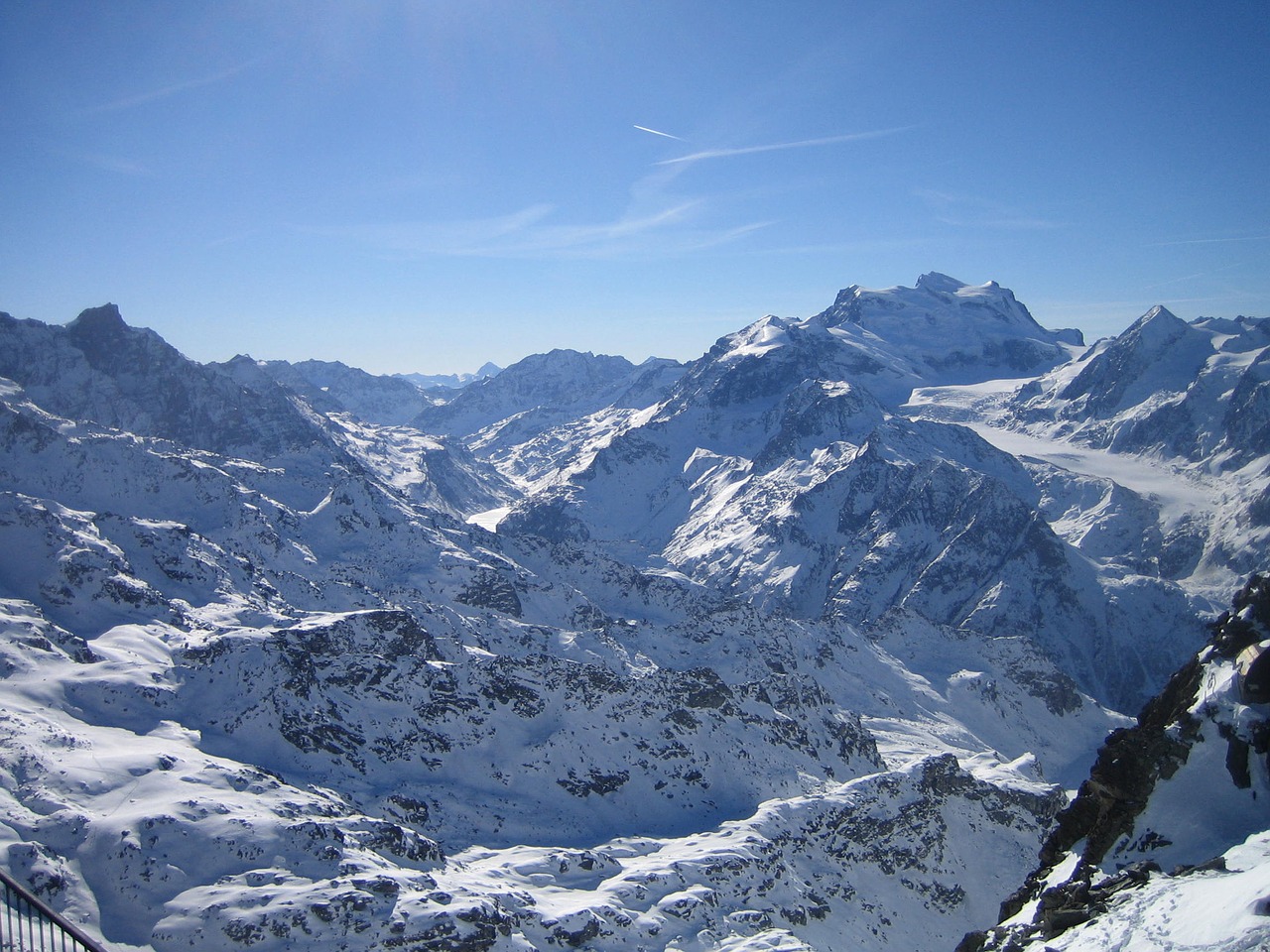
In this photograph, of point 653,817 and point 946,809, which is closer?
point 653,817

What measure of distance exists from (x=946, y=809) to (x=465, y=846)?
70.8 metres

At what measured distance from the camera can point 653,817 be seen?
115938 mm

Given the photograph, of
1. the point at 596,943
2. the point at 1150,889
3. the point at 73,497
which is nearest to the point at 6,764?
the point at 596,943

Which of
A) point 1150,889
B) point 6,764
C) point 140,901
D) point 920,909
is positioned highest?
point 1150,889

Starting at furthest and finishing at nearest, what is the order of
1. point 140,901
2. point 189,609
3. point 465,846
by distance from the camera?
1. point 189,609
2. point 465,846
3. point 140,901

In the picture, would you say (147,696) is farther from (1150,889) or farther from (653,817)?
(1150,889)

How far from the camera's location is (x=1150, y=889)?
1563 inches

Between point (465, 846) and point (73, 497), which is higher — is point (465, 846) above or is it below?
below

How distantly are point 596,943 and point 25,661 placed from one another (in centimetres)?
7185

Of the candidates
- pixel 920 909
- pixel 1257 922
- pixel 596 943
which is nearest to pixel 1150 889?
pixel 1257 922

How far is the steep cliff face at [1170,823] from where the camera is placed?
38.3 m

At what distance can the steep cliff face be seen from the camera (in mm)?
38281

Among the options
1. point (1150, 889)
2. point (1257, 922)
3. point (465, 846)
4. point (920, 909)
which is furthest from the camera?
point (920, 909)

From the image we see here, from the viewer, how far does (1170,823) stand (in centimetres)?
4816
